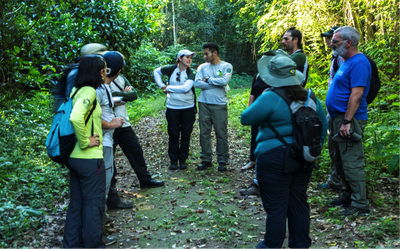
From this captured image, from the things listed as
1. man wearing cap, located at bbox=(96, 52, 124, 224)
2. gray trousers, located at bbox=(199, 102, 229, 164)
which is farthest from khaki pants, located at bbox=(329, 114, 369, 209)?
man wearing cap, located at bbox=(96, 52, 124, 224)

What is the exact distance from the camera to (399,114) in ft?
20.0

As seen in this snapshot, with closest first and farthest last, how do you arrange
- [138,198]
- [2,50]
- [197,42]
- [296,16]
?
[138,198] → [2,50] → [296,16] → [197,42]

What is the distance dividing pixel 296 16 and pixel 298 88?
745 cm

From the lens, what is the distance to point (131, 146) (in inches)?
219

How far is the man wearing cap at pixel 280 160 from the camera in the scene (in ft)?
10.5

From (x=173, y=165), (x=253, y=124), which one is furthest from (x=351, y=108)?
(x=173, y=165)

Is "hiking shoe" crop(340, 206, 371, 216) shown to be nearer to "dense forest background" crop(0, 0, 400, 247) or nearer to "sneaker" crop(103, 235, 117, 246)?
"dense forest background" crop(0, 0, 400, 247)

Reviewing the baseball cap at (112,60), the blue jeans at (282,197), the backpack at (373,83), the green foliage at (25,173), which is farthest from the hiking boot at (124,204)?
the backpack at (373,83)

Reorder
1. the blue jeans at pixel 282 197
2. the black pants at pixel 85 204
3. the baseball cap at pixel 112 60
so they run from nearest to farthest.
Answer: the blue jeans at pixel 282 197
the black pants at pixel 85 204
the baseball cap at pixel 112 60

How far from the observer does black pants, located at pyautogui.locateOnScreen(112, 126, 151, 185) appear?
541 centimetres

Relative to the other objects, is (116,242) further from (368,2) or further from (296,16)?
(296,16)

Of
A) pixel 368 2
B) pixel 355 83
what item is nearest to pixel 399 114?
pixel 355 83

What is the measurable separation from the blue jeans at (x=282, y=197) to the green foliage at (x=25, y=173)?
2.55m

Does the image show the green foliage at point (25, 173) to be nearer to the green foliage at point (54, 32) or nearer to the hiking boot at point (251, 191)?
the green foliage at point (54, 32)
